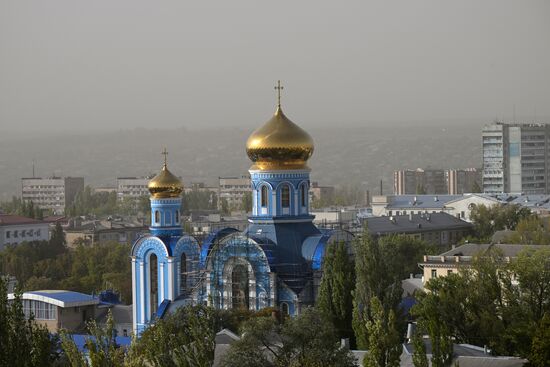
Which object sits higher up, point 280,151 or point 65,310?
point 280,151

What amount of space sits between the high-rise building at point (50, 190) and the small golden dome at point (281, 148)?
341ft

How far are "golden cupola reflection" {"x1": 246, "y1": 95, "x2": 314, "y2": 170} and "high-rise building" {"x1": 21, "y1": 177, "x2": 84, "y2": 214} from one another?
341ft

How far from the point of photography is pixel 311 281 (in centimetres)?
3750

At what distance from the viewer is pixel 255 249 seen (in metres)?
37.7

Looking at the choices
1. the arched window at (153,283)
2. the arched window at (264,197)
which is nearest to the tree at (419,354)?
the arched window at (264,197)

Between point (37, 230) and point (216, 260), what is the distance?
41245mm

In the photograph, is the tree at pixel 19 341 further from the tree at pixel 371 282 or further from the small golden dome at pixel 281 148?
the small golden dome at pixel 281 148

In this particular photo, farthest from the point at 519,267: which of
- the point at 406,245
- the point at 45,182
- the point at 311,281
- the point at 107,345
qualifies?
the point at 45,182

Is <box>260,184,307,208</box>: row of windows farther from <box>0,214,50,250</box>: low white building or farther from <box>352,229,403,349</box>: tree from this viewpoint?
<box>0,214,50,250</box>: low white building

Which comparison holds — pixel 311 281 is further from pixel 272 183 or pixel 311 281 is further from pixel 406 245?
pixel 406 245

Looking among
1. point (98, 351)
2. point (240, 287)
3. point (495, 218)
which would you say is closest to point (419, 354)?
point (98, 351)

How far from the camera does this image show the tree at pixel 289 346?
27688 mm

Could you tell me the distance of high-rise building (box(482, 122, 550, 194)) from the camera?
11512 centimetres

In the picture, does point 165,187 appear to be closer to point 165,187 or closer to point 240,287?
point 165,187
